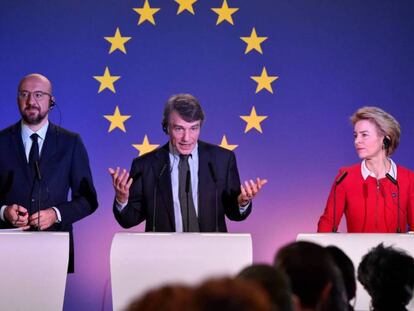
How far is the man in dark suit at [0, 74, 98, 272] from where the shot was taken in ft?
14.9

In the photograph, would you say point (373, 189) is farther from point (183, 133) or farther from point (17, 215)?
point (17, 215)

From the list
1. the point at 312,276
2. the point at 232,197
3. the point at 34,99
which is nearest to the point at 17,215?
the point at 34,99

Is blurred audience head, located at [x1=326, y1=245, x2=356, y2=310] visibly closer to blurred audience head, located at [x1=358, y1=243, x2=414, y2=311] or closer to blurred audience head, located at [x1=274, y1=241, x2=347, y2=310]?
blurred audience head, located at [x1=358, y1=243, x2=414, y2=311]

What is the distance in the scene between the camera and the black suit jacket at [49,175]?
4.53 m

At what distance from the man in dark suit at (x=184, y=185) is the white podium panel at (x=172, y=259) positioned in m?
0.75

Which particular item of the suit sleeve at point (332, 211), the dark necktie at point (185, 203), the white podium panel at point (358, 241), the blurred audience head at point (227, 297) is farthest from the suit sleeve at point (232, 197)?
the blurred audience head at point (227, 297)

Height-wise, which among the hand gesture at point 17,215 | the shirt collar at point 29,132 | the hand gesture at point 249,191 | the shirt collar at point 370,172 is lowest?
the hand gesture at point 17,215

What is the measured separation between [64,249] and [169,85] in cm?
253

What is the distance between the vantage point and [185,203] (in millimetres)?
4488

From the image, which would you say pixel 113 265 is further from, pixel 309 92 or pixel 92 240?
pixel 309 92

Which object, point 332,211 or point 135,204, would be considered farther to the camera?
point 332,211

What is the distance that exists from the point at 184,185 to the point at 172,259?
3.36ft

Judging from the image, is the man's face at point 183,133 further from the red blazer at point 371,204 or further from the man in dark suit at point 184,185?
the red blazer at point 371,204

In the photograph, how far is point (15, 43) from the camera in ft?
19.6
